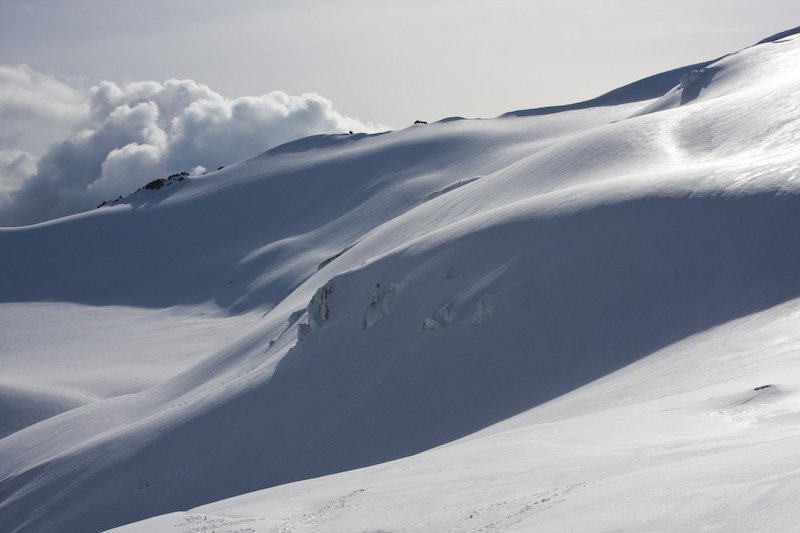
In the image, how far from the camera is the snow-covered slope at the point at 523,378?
266 inches

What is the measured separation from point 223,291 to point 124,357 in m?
11.5

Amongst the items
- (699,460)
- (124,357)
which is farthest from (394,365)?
(124,357)

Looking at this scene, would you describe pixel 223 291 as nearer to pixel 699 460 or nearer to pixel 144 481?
pixel 144 481

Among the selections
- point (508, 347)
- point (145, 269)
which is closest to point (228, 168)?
point (145, 269)

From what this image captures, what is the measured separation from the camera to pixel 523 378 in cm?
1614

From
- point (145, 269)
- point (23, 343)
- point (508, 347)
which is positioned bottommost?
point (508, 347)

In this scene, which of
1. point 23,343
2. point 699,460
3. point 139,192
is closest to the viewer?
point 699,460

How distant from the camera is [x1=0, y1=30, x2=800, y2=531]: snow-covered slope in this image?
6.75 meters

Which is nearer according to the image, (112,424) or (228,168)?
(112,424)

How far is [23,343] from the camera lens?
48.6m

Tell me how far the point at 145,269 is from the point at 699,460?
58.9m

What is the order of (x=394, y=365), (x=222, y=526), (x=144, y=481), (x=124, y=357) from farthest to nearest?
1. (x=124, y=357)
2. (x=144, y=481)
3. (x=394, y=365)
4. (x=222, y=526)

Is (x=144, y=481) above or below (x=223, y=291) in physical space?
below

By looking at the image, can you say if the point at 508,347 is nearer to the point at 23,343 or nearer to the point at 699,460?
the point at 699,460
